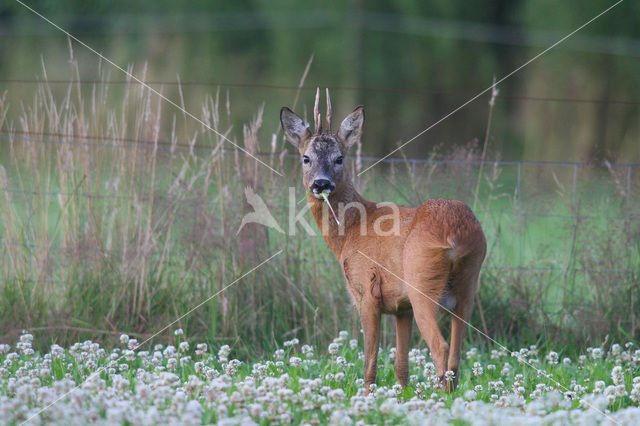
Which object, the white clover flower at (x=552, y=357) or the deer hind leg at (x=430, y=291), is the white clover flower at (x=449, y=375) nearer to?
the deer hind leg at (x=430, y=291)

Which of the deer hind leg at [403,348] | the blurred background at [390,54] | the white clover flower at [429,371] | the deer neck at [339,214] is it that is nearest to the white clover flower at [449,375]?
the white clover flower at [429,371]

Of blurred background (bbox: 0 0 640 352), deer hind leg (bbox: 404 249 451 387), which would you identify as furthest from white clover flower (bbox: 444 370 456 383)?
blurred background (bbox: 0 0 640 352)

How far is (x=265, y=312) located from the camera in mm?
5383

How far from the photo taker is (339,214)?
468cm

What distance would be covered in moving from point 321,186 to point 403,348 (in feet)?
3.05

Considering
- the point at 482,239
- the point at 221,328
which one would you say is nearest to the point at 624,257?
the point at 482,239

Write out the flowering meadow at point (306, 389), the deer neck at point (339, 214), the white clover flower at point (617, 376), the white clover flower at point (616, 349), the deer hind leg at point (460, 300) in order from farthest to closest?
the white clover flower at point (616, 349), the deer neck at point (339, 214), the white clover flower at point (617, 376), the deer hind leg at point (460, 300), the flowering meadow at point (306, 389)

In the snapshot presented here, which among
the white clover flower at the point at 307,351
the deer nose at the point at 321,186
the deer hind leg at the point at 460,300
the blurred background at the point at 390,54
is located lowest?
the white clover flower at the point at 307,351

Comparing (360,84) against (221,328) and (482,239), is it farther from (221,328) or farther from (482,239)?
(482,239)

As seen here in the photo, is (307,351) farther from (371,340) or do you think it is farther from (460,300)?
(460,300)

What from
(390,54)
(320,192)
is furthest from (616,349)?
(390,54)

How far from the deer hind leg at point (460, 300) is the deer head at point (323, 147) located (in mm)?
838

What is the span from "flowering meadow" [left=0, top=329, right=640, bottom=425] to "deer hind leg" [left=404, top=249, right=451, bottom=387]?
193 millimetres

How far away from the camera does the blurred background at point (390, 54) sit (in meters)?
12.8
